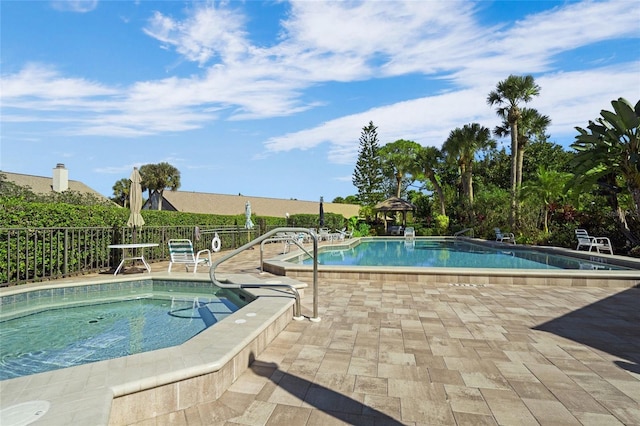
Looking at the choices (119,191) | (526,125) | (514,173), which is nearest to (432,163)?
(526,125)

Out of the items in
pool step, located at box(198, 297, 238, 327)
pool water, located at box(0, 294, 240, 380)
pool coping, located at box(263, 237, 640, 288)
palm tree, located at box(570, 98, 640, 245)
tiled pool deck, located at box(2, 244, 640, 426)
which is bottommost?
pool water, located at box(0, 294, 240, 380)

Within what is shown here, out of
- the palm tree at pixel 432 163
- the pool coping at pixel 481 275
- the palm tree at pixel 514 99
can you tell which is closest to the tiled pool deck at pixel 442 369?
the pool coping at pixel 481 275

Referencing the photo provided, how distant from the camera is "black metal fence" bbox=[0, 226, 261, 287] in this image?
665 cm

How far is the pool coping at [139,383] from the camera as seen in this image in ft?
6.46

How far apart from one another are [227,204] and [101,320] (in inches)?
1258

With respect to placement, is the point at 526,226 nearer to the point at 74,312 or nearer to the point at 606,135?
the point at 606,135

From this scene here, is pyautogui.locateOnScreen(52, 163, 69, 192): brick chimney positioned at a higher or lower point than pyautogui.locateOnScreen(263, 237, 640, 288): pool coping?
higher

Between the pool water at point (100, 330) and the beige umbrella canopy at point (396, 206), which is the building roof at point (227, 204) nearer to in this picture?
the beige umbrella canopy at point (396, 206)

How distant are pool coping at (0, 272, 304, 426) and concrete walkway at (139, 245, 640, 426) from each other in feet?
0.37

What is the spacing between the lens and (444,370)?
304 cm

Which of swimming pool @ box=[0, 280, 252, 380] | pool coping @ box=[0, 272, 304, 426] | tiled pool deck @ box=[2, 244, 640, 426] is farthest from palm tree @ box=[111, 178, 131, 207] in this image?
pool coping @ box=[0, 272, 304, 426]

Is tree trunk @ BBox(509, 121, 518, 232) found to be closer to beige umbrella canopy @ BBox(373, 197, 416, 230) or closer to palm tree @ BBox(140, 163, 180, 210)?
beige umbrella canopy @ BBox(373, 197, 416, 230)

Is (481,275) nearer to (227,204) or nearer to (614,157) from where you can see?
(614,157)

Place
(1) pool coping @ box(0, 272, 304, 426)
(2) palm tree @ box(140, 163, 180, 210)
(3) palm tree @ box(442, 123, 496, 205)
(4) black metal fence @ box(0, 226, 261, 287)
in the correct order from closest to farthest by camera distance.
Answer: (1) pool coping @ box(0, 272, 304, 426) → (4) black metal fence @ box(0, 226, 261, 287) → (3) palm tree @ box(442, 123, 496, 205) → (2) palm tree @ box(140, 163, 180, 210)
